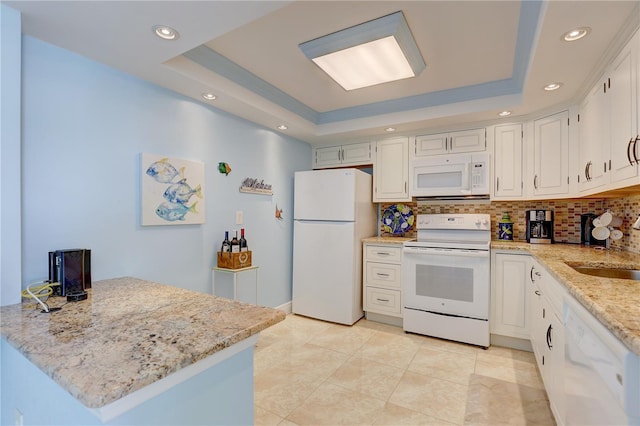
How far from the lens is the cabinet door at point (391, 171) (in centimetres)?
345

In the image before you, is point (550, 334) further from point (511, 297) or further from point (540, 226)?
point (540, 226)

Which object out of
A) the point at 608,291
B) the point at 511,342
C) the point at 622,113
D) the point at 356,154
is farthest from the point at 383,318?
the point at 622,113

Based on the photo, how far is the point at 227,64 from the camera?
2.40 meters

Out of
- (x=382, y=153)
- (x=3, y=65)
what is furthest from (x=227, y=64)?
(x=382, y=153)

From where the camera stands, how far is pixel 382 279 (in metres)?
3.36

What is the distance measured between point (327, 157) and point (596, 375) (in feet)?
10.8

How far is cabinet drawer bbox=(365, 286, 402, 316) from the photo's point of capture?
3266 mm

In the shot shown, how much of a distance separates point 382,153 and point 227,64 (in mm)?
1915

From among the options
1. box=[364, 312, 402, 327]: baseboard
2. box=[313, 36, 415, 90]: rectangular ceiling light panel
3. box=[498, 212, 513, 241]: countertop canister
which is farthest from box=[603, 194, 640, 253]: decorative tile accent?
box=[364, 312, 402, 327]: baseboard

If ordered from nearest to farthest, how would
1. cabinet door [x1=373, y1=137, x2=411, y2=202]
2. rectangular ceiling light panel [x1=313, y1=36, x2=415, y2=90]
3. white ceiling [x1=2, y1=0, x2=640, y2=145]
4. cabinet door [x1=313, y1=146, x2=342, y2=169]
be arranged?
white ceiling [x1=2, y1=0, x2=640, y2=145]
rectangular ceiling light panel [x1=313, y1=36, x2=415, y2=90]
cabinet door [x1=373, y1=137, x2=411, y2=202]
cabinet door [x1=313, y1=146, x2=342, y2=169]

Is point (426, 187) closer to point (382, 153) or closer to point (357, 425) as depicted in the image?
point (382, 153)

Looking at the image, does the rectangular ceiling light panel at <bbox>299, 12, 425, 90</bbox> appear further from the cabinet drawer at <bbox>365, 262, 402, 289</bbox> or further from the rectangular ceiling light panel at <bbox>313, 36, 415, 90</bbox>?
the cabinet drawer at <bbox>365, 262, 402, 289</bbox>

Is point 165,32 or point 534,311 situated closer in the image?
point 165,32

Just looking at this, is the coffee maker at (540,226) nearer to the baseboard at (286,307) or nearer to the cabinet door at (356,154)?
the cabinet door at (356,154)
